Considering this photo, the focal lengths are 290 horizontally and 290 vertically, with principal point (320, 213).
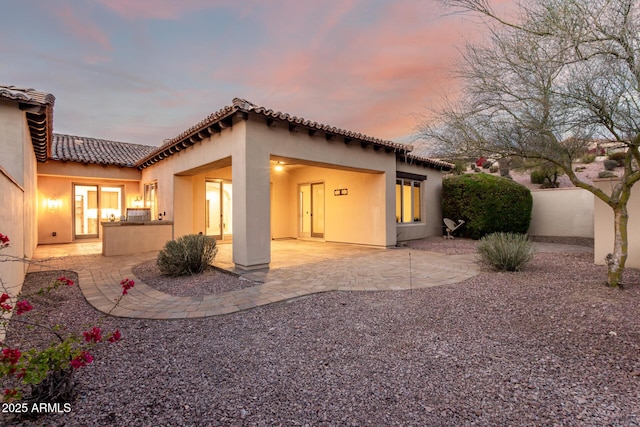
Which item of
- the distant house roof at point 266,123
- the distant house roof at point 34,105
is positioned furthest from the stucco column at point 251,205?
the distant house roof at point 34,105

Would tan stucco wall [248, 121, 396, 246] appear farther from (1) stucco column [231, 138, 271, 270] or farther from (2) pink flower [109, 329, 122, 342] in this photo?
(2) pink flower [109, 329, 122, 342]

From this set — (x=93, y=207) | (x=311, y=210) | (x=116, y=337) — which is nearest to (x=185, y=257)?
(x=116, y=337)

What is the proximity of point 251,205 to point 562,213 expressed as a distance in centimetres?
1384

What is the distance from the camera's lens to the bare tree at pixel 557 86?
14.7 ft

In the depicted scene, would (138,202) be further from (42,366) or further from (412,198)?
(42,366)

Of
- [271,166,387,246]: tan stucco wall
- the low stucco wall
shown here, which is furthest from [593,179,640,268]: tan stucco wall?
the low stucco wall

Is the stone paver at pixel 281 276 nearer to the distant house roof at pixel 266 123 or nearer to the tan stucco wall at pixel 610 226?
the tan stucco wall at pixel 610 226

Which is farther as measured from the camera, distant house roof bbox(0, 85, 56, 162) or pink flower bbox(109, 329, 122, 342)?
distant house roof bbox(0, 85, 56, 162)

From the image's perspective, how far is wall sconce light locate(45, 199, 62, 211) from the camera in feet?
41.4

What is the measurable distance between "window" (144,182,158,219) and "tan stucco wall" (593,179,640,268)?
15.1m

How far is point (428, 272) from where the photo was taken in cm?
671

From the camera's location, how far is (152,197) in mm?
13336

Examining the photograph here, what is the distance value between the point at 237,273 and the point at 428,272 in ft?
14.5

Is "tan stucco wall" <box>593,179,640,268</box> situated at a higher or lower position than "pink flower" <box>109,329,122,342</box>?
higher
